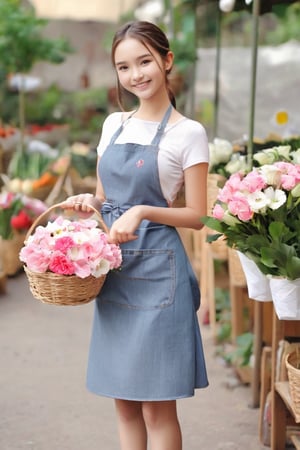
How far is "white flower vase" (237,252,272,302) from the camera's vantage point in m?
3.25

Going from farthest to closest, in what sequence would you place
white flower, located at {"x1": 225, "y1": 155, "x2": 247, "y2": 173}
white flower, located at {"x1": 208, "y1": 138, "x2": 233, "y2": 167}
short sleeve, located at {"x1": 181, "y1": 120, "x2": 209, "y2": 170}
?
white flower, located at {"x1": 208, "y1": 138, "x2": 233, "y2": 167}, white flower, located at {"x1": 225, "y1": 155, "x2": 247, "y2": 173}, short sleeve, located at {"x1": 181, "y1": 120, "x2": 209, "y2": 170}

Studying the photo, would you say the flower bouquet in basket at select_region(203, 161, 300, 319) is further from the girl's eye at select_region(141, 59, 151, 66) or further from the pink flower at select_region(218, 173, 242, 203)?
the girl's eye at select_region(141, 59, 151, 66)

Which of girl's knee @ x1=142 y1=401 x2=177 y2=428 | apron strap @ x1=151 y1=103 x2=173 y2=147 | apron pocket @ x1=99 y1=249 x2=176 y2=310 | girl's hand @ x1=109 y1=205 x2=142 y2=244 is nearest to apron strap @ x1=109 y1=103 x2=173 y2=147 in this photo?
apron strap @ x1=151 y1=103 x2=173 y2=147

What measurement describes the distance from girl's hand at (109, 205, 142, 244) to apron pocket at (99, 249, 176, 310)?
166 millimetres

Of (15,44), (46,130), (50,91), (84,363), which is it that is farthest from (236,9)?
(50,91)

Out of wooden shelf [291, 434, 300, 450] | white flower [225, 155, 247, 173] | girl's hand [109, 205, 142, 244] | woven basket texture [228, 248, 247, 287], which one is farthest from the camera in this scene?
woven basket texture [228, 248, 247, 287]

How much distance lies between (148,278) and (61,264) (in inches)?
12.5

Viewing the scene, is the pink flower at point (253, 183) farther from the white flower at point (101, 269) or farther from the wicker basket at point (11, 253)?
the wicker basket at point (11, 253)

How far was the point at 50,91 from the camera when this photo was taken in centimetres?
1202

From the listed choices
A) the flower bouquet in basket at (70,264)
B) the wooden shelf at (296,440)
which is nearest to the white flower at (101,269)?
the flower bouquet in basket at (70,264)

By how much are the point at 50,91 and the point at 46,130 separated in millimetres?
1656

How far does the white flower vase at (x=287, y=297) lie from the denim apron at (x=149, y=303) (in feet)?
0.99

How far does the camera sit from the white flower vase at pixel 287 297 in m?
3.00

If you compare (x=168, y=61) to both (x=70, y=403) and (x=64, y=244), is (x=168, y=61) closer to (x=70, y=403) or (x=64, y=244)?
(x=64, y=244)
